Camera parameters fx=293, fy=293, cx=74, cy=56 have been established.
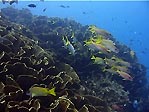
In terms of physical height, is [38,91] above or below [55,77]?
above

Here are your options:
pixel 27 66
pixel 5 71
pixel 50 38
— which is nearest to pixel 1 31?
pixel 27 66

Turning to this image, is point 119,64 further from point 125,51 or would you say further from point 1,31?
point 125,51

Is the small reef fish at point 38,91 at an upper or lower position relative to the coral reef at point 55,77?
upper

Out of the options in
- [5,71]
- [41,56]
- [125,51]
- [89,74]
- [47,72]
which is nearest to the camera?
[5,71]

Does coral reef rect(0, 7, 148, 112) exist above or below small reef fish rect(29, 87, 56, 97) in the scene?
below

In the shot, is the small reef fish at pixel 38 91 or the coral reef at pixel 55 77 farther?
the coral reef at pixel 55 77

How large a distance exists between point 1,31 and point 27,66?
207 centimetres

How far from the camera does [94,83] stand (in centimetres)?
967

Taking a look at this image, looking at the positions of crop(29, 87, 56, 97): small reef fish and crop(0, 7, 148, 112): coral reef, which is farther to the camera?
crop(0, 7, 148, 112): coral reef

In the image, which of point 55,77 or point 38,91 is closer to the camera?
point 38,91

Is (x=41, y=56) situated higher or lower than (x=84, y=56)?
higher

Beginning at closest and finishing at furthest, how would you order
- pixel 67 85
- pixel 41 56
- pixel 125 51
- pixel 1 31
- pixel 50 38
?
pixel 67 85 < pixel 41 56 < pixel 1 31 < pixel 50 38 < pixel 125 51

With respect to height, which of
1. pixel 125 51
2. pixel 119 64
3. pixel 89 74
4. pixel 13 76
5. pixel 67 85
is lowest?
Result: pixel 125 51

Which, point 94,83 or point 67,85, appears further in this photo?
point 94,83
